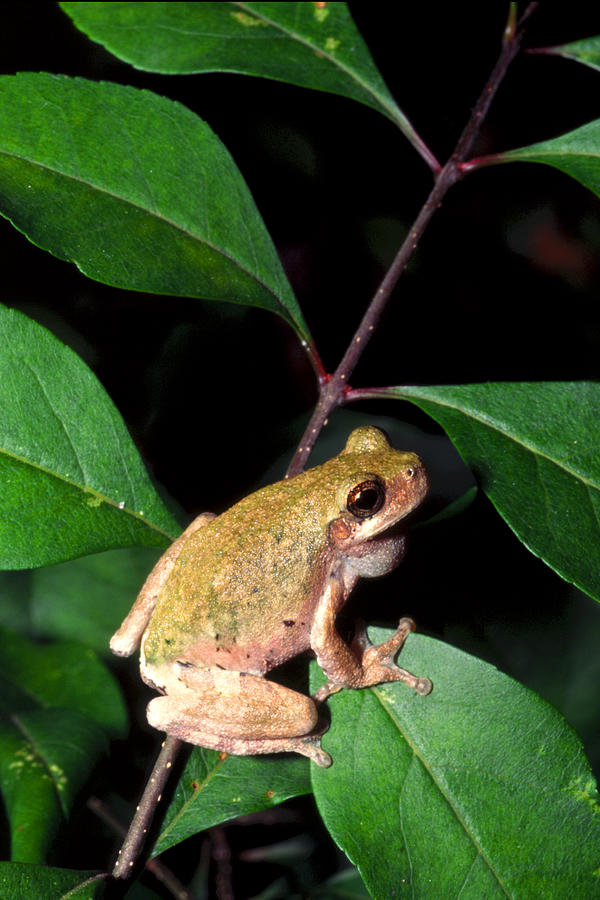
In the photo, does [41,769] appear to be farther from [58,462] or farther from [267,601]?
[58,462]

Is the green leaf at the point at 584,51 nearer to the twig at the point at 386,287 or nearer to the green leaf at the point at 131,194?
the twig at the point at 386,287

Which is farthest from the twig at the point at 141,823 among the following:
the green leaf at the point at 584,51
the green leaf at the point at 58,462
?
the green leaf at the point at 584,51

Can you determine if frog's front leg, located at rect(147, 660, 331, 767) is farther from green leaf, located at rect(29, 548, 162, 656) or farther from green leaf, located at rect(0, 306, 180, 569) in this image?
green leaf, located at rect(29, 548, 162, 656)

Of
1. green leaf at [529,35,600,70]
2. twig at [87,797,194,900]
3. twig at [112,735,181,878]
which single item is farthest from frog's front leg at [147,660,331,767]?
green leaf at [529,35,600,70]

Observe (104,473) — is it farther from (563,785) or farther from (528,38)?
(528,38)

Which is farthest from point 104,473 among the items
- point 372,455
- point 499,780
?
point 499,780

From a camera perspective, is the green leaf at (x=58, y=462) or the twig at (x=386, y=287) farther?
the twig at (x=386, y=287)
